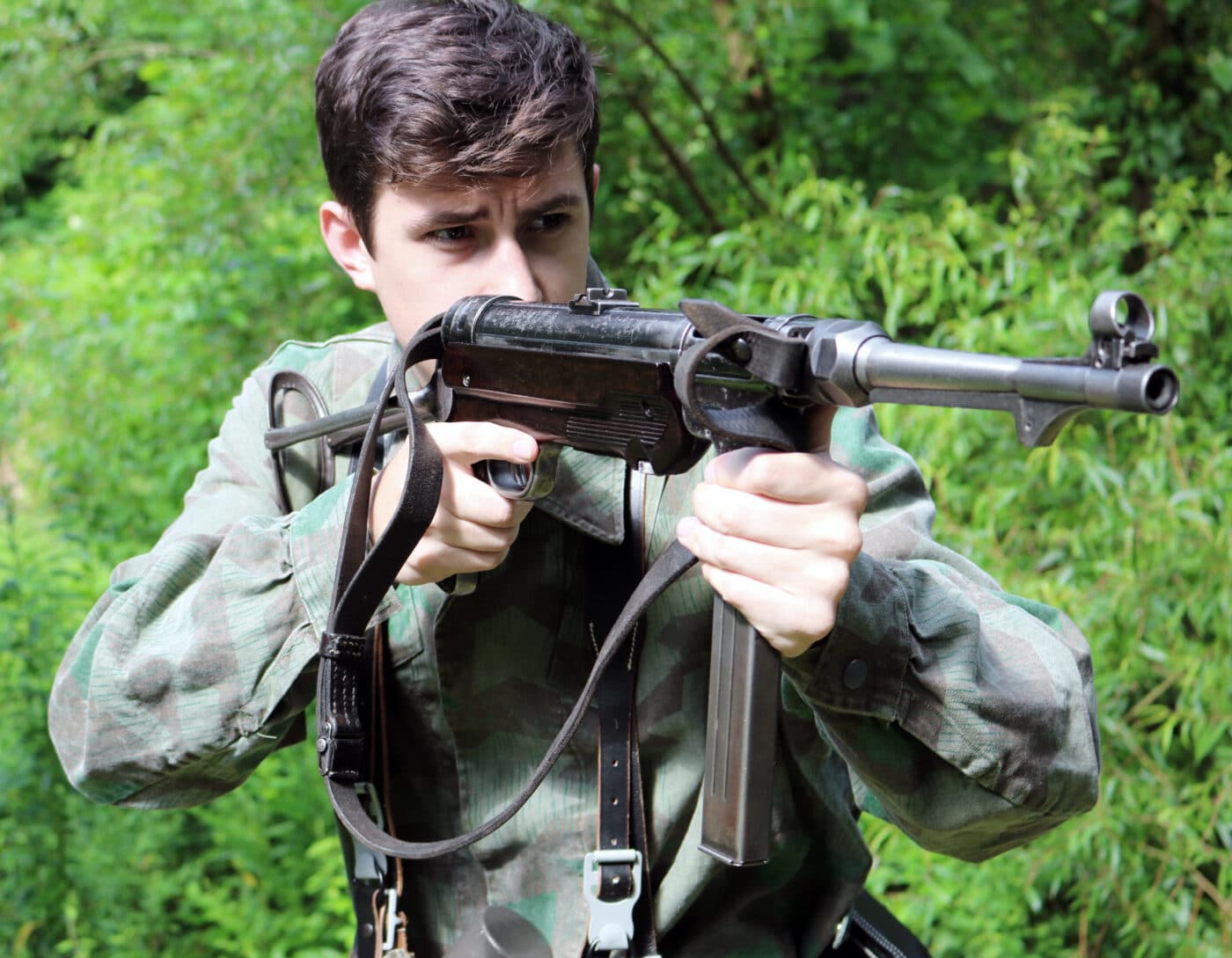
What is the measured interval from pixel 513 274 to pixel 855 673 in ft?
2.43

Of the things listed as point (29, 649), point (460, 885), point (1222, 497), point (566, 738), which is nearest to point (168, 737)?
point (460, 885)

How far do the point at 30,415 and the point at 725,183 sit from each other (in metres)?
2.92

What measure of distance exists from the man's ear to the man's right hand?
1.91 feet

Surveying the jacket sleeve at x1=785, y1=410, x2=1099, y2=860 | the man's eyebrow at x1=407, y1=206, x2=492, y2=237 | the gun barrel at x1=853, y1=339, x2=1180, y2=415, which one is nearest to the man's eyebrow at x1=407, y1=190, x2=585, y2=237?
the man's eyebrow at x1=407, y1=206, x2=492, y2=237

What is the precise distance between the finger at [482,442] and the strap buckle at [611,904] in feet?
1.77

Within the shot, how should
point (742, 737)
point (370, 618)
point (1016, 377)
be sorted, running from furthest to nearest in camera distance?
point (370, 618)
point (742, 737)
point (1016, 377)

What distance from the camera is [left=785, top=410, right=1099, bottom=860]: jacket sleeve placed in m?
1.42

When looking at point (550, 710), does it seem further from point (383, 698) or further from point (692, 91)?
point (692, 91)

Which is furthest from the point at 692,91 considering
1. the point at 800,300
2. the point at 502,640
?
the point at 502,640

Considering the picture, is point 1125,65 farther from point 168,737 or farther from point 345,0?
point 168,737

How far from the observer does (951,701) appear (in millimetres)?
1454

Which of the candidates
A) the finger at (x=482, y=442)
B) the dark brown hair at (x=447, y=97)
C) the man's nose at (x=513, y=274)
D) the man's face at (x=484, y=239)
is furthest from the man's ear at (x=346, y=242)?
the finger at (x=482, y=442)

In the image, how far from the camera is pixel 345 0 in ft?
14.4

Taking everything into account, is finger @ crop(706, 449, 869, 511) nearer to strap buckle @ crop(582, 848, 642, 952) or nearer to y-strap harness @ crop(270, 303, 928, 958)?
y-strap harness @ crop(270, 303, 928, 958)
